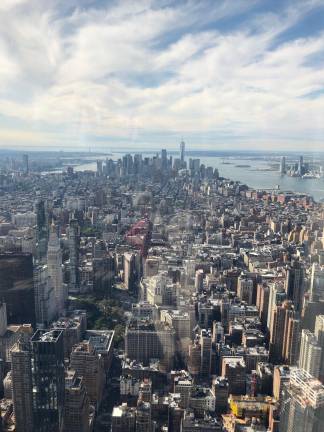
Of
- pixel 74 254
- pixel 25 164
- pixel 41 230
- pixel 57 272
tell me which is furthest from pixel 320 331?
pixel 25 164

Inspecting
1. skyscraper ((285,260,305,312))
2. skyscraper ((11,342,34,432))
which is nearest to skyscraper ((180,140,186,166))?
skyscraper ((285,260,305,312))

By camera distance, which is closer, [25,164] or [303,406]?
[303,406]

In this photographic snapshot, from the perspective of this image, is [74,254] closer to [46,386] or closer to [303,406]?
[46,386]

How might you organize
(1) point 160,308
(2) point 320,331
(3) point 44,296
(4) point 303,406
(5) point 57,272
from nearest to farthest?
(4) point 303,406 → (2) point 320,331 → (1) point 160,308 → (3) point 44,296 → (5) point 57,272

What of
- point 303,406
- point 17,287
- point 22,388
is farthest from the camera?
point 17,287

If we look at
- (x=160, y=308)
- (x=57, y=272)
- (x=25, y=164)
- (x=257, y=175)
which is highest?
(x=25, y=164)

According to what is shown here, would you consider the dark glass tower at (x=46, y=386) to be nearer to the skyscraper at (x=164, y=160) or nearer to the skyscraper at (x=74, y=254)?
the skyscraper at (x=74, y=254)

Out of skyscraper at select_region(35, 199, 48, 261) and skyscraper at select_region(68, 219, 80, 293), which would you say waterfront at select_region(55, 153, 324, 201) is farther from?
skyscraper at select_region(68, 219, 80, 293)
